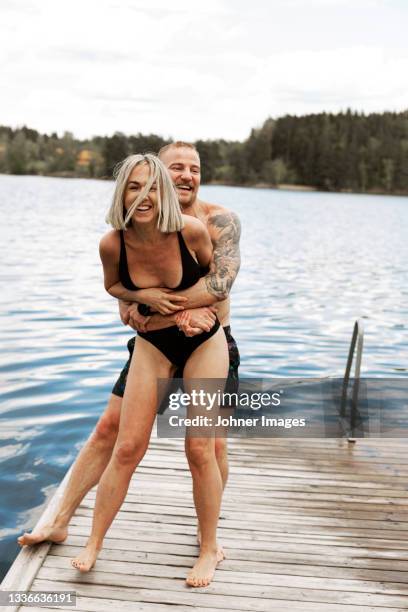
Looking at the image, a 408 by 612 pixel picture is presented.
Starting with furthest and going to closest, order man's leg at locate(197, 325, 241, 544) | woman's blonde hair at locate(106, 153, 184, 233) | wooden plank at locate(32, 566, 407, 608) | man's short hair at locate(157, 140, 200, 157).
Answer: man's leg at locate(197, 325, 241, 544) → man's short hair at locate(157, 140, 200, 157) → wooden plank at locate(32, 566, 407, 608) → woman's blonde hair at locate(106, 153, 184, 233)

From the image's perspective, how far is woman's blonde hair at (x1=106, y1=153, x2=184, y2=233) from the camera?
3.34 m

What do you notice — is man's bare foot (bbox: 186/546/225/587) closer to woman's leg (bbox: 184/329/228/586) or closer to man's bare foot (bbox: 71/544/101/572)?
woman's leg (bbox: 184/329/228/586)

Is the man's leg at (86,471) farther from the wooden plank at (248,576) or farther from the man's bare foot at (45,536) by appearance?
the wooden plank at (248,576)

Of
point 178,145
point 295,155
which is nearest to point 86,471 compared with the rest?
point 178,145

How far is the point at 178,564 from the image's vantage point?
3902mm

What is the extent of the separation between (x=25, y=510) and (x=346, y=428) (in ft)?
9.61

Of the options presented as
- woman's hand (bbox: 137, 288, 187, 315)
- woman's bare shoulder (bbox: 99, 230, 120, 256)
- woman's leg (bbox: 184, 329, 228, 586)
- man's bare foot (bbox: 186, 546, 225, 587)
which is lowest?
A: man's bare foot (bbox: 186, 546, 225, 587)

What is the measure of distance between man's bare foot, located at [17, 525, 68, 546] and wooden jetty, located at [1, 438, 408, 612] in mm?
44

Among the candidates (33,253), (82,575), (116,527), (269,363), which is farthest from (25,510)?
(33,253)

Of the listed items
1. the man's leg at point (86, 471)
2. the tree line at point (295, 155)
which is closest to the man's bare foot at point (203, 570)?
the man's leg at point (86, 471)

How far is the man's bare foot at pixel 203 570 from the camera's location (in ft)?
12.1

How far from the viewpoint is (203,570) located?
3740 millimetres

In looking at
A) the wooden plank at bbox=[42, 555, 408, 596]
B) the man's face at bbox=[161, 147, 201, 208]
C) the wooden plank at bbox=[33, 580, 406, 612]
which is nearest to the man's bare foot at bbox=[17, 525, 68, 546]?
the wooden plank at bbox=[42, 555, 408, 596]

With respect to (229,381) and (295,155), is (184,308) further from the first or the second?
(295,155)
